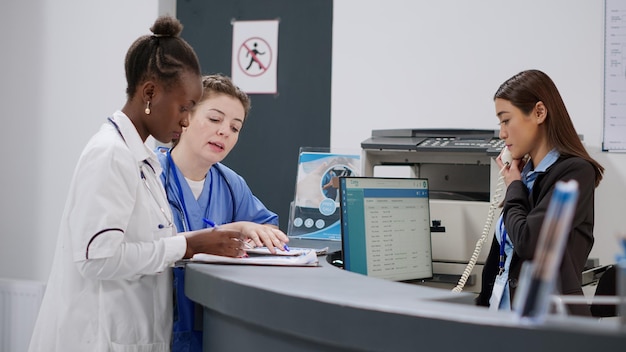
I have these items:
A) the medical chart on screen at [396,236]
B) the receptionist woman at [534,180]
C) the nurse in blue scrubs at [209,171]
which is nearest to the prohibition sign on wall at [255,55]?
the nurse in blue scrubs at [209,171]

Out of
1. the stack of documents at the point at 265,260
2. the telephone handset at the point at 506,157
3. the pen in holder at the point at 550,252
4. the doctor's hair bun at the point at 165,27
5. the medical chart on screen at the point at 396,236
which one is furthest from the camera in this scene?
the telephone handset at the point at 506,157

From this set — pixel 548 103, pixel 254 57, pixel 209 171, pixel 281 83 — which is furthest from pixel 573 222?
pixel 254 57

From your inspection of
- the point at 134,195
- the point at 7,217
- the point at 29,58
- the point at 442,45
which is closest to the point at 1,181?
the point at 7,217

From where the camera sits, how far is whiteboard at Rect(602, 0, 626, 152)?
10.2ft

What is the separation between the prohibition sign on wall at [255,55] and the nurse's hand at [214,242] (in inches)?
85.9

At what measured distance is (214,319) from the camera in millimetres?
1601

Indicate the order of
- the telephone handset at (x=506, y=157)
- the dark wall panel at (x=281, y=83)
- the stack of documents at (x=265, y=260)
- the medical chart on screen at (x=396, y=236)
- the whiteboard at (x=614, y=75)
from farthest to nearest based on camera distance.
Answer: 1. the dark wall panel at (x=281, y=83)
2. the whiteboard at (x=614, y=75)
3. the telephone handset at (x=506, y=157)
4. the medical chart on screen at (x=396, y=236)
5. the stack of documents at (x=265, y=260)

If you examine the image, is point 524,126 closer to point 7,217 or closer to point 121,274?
point 121,274

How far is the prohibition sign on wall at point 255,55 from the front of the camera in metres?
3.84

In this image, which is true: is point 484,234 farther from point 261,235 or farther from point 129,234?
point 129,234

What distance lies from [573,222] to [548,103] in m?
0.38

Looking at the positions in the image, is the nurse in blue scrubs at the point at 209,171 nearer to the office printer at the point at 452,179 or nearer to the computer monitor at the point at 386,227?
the computer monitor at the point at 386,227

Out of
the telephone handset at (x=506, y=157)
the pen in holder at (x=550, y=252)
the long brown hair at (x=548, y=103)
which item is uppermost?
the long brown hair at (x=548, y=103)

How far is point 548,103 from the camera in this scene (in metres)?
2.21
